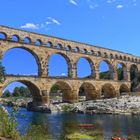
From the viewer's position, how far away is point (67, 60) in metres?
62.9

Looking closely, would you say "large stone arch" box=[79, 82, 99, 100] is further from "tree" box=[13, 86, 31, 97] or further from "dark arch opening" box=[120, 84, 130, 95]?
"tree" box=[13, 86, 31, 97]

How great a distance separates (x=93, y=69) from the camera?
229 ft

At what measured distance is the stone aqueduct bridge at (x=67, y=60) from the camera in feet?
173

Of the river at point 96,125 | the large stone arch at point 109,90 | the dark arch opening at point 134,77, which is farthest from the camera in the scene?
the dark arch opening at point 134,77

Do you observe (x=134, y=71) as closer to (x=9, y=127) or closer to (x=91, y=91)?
(x=91, y=91)

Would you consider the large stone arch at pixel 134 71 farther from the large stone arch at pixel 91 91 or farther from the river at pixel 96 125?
the river at pixel 96 125

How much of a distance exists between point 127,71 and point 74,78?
23.2 meters

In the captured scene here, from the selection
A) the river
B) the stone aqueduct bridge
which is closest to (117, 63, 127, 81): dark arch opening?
the stone aqueduct bridge

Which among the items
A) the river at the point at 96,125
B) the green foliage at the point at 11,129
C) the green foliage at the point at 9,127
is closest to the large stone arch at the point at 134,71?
the river at the point at 96,125

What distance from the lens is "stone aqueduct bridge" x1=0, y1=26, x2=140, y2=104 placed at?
173 ft

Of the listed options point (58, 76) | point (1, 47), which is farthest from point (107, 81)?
point (1, 47)

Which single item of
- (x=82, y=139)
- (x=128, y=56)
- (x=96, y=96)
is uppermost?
(x=128, y=56)

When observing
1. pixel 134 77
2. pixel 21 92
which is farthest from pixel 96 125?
pixel 21 92

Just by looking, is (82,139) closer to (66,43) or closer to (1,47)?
(1,47)
